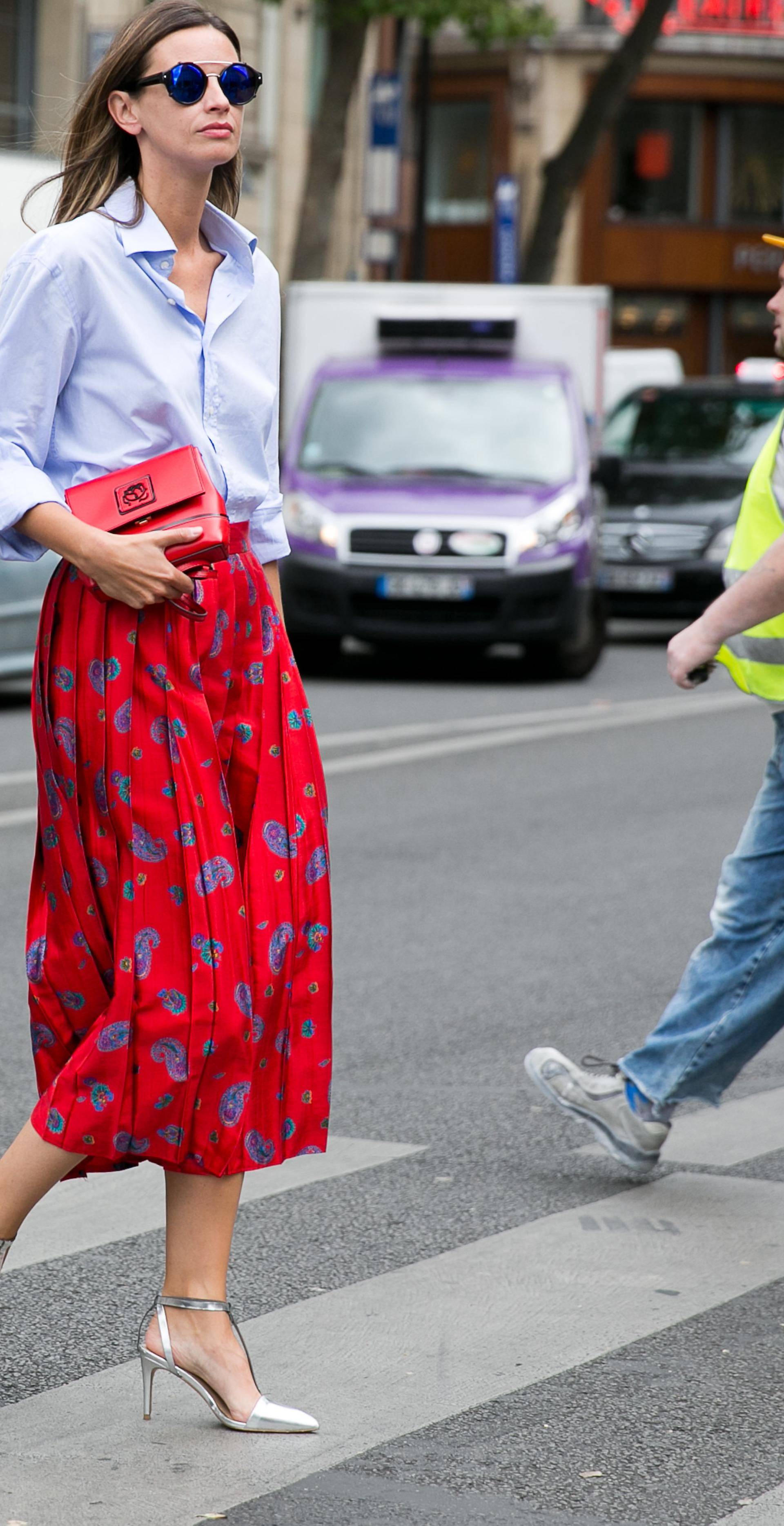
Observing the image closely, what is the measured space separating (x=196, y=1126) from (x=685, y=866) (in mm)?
5402

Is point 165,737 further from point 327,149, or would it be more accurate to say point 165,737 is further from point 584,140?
point 584,140

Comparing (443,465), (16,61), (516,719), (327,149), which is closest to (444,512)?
(443,465)

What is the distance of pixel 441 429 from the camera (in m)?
15.4

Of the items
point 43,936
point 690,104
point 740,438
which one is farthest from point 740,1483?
point 690,104

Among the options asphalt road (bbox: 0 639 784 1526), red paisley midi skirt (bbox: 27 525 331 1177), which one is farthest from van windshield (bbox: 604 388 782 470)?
red paisley midi skirt (bbox: 27 525 331 1177)

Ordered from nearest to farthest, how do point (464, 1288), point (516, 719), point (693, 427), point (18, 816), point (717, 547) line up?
1. point (464, 1288)
2. point (18, 816)
3. point (516, 719)
4. point (717, 547)
5. point (693, 427)

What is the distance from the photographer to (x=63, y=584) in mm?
3172

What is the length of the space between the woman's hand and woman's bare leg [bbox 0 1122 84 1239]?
0.73 metres

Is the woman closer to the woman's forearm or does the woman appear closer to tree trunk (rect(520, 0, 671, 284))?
the woman's forearm

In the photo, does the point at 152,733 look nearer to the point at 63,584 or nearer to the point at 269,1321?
the point at 63,584

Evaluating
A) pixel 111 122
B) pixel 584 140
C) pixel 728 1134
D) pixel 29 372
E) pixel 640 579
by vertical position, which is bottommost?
pixel 640 579

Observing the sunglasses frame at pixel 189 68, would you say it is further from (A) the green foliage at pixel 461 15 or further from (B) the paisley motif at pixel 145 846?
(A) the green foliage at pixel 461 15

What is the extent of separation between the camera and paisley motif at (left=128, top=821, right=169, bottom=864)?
309cm

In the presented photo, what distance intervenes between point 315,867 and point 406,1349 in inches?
32.0
